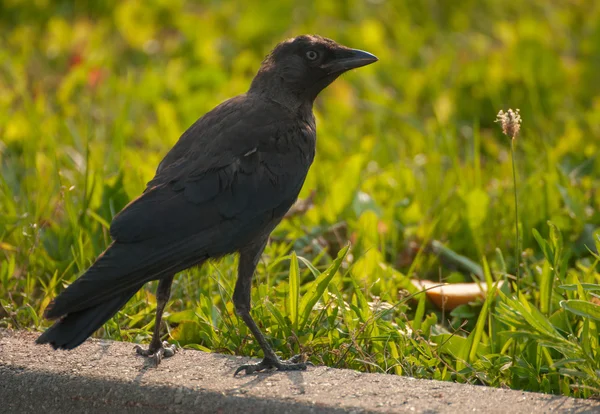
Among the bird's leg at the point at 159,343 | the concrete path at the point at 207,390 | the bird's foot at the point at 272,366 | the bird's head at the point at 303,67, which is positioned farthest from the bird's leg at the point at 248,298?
the bird's head at the point at 303,67

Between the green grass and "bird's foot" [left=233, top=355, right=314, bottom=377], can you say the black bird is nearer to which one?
"bird's foot" [left=233, top=355, right=314, bottom=377]

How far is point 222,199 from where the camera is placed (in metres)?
3.49

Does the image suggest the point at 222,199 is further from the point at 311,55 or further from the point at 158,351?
the point at 311,55

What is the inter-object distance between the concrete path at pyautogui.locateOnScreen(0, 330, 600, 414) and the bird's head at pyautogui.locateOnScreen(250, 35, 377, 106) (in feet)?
4.42

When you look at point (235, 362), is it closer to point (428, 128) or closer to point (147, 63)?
point (428, 128)

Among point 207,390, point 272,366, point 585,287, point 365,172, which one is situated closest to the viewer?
point 207,390

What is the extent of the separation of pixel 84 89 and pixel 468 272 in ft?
11.4

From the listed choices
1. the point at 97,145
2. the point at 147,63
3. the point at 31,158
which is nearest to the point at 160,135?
the point at 97,145

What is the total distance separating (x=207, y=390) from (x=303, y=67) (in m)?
1.75

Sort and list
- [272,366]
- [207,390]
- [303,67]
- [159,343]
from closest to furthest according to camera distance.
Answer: [207,390], [272,366], [159,343], [303,67]

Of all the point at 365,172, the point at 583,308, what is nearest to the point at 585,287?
the point at 583,308

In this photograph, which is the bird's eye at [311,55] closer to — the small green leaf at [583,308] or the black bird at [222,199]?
the black bird at [222,199]

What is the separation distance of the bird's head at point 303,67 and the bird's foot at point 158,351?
1.28m

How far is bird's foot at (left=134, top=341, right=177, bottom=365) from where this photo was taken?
3.32 metres
